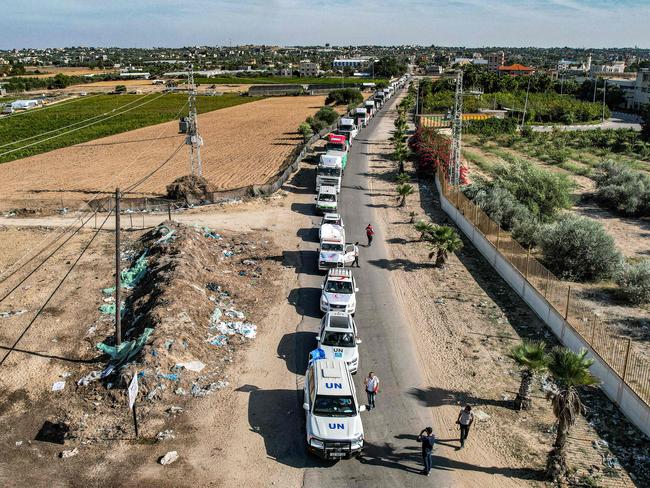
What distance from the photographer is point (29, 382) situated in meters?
16.5

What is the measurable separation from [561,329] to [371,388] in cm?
732

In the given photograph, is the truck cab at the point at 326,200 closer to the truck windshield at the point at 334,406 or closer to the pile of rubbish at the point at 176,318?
the pile of rubbish at the point at 176,318

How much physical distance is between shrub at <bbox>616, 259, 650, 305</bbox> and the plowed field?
26.5 meters

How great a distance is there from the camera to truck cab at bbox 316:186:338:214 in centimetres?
3316

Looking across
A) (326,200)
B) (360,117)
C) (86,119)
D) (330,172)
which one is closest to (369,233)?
(326,200)

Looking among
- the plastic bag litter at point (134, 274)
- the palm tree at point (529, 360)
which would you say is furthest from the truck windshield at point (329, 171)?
the palm tree at point (529, 360)

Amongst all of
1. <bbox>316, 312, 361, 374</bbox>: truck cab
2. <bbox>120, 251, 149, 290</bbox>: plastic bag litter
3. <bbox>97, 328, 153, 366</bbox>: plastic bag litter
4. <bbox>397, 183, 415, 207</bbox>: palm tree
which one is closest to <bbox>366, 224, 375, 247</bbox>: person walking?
<bbox>397, 183, 415, 207</bbox>: palm tree

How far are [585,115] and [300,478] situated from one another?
284 feet

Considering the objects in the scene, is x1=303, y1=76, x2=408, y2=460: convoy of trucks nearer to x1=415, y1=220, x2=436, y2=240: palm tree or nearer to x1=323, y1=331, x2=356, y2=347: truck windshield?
x1=323, y1=331, x2=356, y2=347: truck windshield

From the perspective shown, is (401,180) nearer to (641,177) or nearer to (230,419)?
(641,177)

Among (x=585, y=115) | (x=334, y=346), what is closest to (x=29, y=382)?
(x=334, y=346)

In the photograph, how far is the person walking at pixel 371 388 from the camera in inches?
584

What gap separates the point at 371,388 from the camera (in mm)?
14867

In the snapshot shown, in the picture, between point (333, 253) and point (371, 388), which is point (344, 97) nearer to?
point (333, 253)
